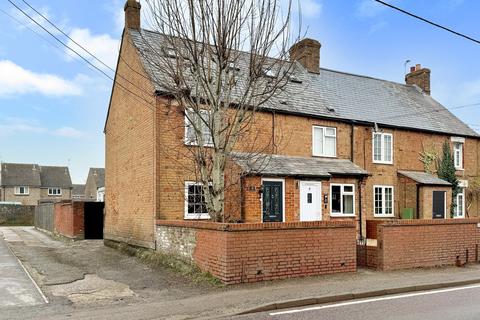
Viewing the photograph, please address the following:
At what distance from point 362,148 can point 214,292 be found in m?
14.4

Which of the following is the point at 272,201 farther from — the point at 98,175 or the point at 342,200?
the point at 98,175

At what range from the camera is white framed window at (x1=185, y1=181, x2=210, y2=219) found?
16.8m

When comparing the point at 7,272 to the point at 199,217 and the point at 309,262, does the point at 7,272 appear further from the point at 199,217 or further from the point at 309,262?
the point at 309,262

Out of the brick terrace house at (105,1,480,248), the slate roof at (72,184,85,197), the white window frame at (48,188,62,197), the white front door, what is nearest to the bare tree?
the brick terrace house at (105,1,480,248)

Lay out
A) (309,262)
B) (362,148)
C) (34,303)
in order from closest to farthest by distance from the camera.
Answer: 1. (34,303)
2. (309,262)
3. (362,148)

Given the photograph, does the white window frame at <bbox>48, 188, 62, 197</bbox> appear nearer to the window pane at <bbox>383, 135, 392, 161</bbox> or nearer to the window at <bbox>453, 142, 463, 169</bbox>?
the window pane at <bbox>383, 135, 392, 161</bbox>

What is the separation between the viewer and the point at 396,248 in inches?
520

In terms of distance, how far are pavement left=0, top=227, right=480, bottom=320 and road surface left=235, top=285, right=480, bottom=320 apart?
1.23 ft

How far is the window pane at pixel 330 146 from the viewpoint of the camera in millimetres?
21359

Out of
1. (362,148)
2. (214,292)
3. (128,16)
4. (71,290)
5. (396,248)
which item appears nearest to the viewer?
(214,292)

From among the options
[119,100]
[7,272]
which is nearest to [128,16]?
[119,100]

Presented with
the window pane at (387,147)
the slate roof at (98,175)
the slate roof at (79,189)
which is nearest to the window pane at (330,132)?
the window pane at (387,147)

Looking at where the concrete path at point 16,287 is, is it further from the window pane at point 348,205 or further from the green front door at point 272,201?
the window pane at point 348,205

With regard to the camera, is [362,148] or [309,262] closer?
[309,262]
